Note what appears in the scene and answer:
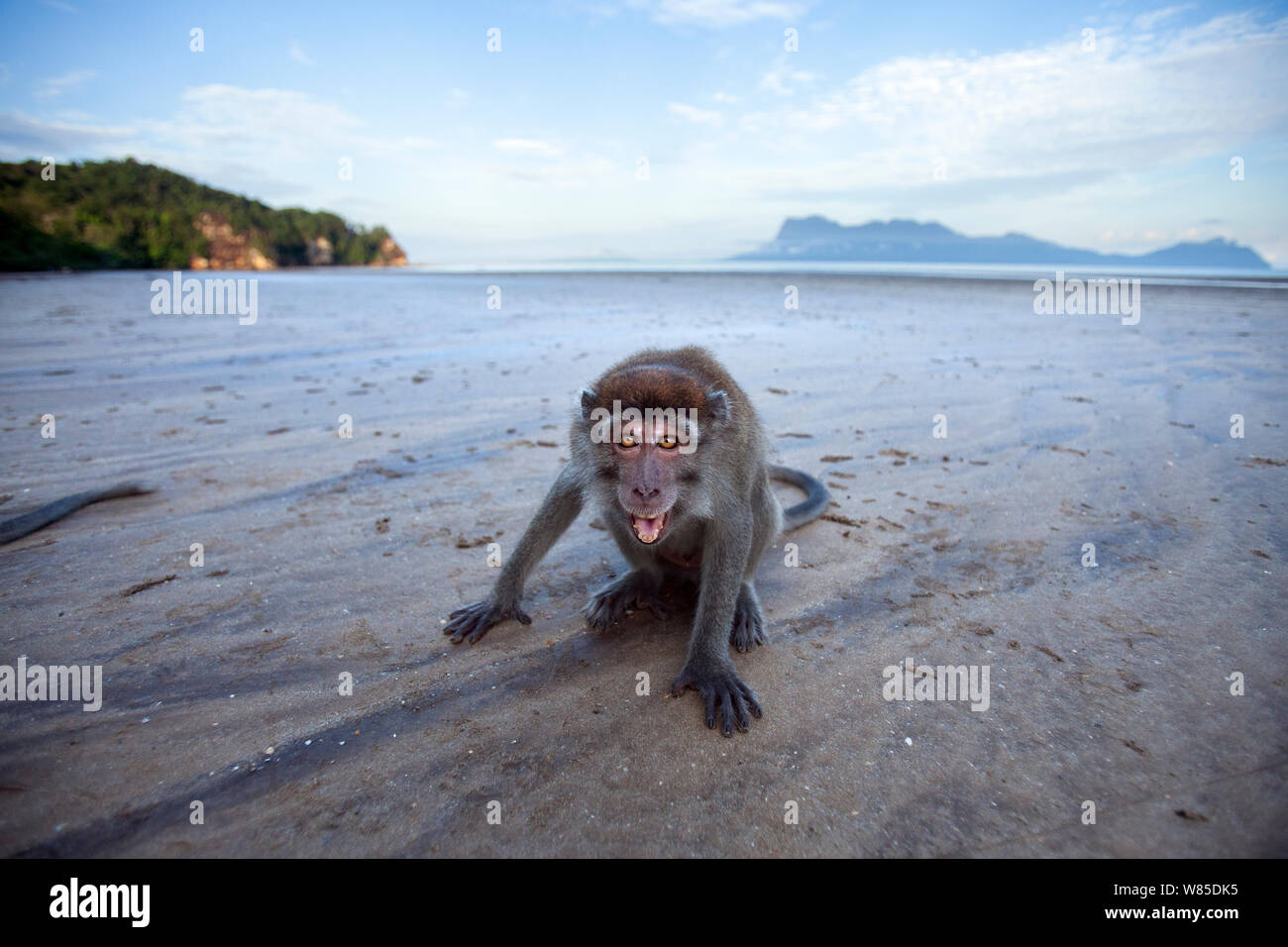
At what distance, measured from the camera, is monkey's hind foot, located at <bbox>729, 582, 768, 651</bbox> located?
4.02 meters

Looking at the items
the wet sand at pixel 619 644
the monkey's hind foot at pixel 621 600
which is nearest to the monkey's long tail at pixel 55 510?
the wet sand at pixel 619 644

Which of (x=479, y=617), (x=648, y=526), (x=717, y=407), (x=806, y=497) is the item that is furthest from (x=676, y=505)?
(x=806, y=497)

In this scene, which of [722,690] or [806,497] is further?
[806,497]

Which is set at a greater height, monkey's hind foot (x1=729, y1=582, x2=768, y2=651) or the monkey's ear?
the monkey's ear

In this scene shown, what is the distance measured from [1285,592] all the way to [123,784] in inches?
276

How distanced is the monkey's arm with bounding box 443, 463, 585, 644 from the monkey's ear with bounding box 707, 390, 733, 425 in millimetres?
1011

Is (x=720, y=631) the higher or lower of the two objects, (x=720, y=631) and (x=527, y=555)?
the lower

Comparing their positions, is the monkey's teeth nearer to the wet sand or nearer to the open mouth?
the open mouth

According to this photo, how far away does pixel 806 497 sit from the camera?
619 cm

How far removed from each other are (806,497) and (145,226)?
8202 centimetres

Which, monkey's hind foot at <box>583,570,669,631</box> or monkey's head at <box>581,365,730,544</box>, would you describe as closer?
monkey's head at <box>581,365,730,544</box>

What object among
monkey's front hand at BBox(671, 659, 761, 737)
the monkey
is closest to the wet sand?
monkey's front hand at BBox(671, 659, 761, 737)

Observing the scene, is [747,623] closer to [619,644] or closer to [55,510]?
[619,644]

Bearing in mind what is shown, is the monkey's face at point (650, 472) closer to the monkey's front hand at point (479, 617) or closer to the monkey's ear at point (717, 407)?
the monkey's ear at point (717, 407)
